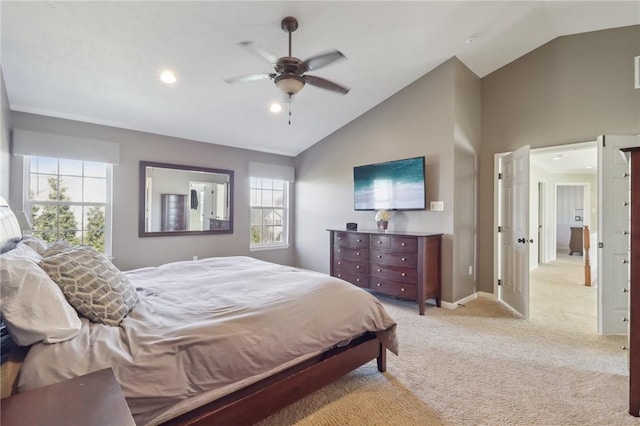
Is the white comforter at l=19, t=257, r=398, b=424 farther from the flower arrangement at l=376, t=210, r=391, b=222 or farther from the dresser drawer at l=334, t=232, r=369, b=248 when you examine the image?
the flower arrangement at l=376, t=210, r=391, b=222

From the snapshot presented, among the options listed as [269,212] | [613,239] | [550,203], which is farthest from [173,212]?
[550,203]

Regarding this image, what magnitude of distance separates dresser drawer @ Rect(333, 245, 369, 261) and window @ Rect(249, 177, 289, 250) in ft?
5.73

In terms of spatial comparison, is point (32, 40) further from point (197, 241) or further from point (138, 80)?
point (197, 241)

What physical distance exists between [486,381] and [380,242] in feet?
6.71

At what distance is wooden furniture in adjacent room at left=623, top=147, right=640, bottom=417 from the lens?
171cm

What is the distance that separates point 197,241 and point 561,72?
5.68 metres

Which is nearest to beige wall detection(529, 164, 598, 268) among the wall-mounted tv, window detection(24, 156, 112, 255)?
the wall-mounted tv

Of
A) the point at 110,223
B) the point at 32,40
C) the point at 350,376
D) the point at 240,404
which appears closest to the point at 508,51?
the point at 350,376

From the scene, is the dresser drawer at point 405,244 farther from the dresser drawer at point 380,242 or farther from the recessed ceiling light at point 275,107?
the recessed ceiling light at point 275,107

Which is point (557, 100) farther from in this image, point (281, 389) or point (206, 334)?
point (206, 334)

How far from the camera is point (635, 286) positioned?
1712 millimetres

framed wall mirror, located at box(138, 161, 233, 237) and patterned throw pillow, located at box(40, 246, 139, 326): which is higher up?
framed wall mirror, located at box(138, 161, 233, 237)

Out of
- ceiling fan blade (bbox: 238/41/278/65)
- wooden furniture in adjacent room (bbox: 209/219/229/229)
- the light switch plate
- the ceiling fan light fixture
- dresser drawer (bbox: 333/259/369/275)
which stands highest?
ceiling fan blade (bbox: 238/41/278/65)

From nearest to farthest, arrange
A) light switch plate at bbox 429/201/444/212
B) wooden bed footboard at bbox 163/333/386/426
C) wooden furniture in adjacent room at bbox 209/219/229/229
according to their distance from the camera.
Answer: wooden bed footboard at bbox 163/333/386/426 < light switch plate at bbox 429/201/444/212 < wooden furniture in adjacent room at bbox 209/219/229/229
